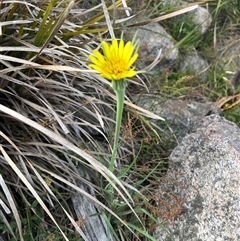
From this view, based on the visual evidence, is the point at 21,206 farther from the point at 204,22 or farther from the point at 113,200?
the point at 204,22

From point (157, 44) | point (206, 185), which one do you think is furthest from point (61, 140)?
point (157, 44)

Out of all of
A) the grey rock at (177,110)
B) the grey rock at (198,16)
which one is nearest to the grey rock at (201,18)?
the grey rock at (198,16)

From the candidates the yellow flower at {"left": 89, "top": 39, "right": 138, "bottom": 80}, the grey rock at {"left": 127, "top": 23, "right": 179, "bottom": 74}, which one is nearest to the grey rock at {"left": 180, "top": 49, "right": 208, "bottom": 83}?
the grey rock at {"left": 127, "top": 23, "right": 179, "bottom": 74}

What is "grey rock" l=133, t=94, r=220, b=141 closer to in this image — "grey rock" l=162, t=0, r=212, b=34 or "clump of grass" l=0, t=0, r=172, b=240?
"clump of grass" l=0, t=0, r=172, b=240

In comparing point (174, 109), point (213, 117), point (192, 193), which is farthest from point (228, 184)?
point (174, 109)

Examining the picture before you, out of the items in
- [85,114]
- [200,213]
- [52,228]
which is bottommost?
[200,213]
